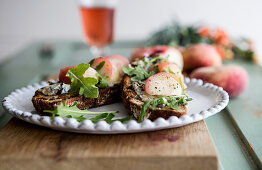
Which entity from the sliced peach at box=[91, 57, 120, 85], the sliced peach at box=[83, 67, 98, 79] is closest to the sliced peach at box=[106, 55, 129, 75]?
the sliced peach at box=[91, 57, 120, 85]

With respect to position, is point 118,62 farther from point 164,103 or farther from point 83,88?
point 164,103

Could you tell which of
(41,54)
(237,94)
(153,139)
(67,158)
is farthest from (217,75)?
(41,54)

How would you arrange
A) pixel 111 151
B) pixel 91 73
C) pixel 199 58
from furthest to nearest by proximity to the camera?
1. pixel 199 58
2. pixel 91 73
3. pixel 111 151

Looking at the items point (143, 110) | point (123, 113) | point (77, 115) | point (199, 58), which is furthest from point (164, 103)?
point (199, 58)

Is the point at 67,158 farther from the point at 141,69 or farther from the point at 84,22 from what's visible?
the point at 84,22

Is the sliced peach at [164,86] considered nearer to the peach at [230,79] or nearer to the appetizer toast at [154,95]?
the appetizer toast at [154,95]
